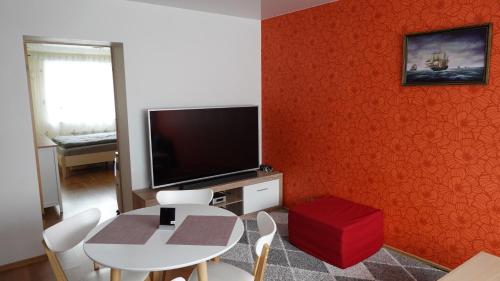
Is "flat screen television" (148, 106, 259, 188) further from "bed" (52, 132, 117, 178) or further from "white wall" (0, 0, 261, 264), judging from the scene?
"bed" (52, 132, 117, 178)

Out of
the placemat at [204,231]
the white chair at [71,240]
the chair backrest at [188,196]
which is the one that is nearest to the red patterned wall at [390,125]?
the chair backrest at [188,196]

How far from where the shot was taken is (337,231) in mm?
2896

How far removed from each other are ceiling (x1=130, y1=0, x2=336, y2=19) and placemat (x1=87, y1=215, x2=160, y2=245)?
224 cm

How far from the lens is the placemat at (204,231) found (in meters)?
1.98

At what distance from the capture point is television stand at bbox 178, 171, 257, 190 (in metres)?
3.72

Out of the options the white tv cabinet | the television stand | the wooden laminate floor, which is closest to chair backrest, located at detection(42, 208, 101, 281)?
the television stand

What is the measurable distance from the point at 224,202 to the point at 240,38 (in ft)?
6.75

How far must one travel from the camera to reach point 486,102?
251 centimetres

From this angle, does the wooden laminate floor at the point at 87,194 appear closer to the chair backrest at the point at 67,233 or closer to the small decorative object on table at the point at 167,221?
the chair backrest at the point at 67,233

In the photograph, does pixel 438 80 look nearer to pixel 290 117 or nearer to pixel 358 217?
pixel 358 217

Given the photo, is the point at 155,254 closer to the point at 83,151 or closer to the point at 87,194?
the point at 87,194

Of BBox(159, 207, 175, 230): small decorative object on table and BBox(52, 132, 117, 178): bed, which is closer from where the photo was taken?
BBox(159, 207, 175, 230): small decorative object on table

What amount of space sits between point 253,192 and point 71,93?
5600mm

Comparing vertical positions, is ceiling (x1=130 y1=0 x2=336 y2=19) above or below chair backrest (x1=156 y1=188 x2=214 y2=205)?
above
